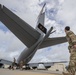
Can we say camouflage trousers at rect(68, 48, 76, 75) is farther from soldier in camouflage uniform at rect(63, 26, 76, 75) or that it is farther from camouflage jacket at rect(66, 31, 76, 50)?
camouflage jacket at rect(66, 31, 76, 50)

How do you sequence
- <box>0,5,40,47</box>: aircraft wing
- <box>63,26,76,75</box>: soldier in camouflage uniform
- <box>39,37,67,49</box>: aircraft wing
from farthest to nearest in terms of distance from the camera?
<box>39,37,67,49</box>: aircraft wing → <box>0,5,40,47</box>: aircraft wing → <box>63,26,76,75</box>: soldier in camouflage uniform

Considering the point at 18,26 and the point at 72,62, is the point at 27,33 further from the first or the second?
the point at 72,62

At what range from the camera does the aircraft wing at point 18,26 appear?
2389cm

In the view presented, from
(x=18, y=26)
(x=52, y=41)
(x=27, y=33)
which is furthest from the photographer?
(x=52, y=41)

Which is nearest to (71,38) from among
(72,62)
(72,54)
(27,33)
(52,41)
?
(72,54)

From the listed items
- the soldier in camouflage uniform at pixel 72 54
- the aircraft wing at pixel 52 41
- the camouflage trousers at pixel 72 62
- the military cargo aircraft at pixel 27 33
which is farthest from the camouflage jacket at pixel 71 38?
the aircraft wing at pixel 52 41

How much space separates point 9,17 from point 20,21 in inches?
49.2

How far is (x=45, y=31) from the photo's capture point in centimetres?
3016

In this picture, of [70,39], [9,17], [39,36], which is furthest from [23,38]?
[70,39]

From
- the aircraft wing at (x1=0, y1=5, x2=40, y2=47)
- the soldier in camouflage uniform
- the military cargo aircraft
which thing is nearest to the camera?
the soldier in camouflage uniform

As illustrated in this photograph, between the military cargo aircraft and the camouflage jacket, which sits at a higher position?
the military cargo aircraft

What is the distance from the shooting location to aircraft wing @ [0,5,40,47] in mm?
23889

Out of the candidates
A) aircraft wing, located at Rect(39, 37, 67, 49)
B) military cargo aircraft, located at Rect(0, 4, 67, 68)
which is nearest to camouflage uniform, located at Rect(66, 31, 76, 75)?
military cargo aircraft, located at Rect(0, 4, 67, 68)

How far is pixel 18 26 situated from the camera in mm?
25969
